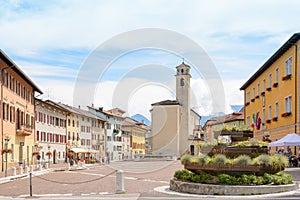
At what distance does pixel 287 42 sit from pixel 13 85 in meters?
23.9

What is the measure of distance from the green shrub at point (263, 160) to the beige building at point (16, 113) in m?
23.0

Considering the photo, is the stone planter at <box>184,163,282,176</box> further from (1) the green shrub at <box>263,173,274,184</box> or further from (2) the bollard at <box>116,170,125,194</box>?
(2) the bollard at <box>116,170,125,194</box>

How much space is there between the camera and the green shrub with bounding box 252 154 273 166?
16141 mm

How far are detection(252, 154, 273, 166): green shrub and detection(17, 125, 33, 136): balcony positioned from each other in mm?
31822

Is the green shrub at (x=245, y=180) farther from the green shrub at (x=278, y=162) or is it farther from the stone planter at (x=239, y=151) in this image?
the stone planter at (x=239, y=151)

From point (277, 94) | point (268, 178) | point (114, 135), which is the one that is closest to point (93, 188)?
point (268, 178)

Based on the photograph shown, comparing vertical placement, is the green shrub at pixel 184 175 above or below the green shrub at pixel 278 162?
Result: below

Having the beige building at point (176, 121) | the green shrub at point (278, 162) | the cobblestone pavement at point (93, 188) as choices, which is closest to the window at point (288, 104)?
the cobblestone pavement at point (93, 188)

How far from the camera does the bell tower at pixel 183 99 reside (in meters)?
87.4

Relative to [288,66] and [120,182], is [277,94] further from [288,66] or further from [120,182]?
[120,182]

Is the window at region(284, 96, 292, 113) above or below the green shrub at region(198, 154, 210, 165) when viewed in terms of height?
above

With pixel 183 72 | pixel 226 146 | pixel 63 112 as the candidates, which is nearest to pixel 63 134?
pixel 63 112

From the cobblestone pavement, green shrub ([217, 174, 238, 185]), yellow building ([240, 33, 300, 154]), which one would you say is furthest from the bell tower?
green shrub ([217, 174, 238, 185])

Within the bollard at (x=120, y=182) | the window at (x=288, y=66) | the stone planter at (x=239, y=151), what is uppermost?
the window at (x=288, y=66)
